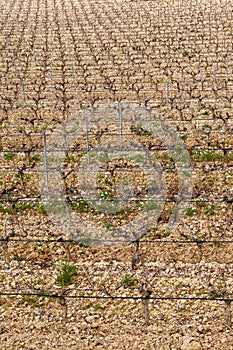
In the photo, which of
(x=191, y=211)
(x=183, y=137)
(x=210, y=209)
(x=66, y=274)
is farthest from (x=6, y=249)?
(x=183, y=137)

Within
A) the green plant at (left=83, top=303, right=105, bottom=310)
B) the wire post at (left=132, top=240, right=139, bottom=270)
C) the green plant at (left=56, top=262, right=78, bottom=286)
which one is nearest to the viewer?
the green plant at (left=83, top=303, right=105, bottom=310)

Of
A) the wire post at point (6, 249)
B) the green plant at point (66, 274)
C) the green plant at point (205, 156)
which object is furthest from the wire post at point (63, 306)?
the green plant at point (205, 156)

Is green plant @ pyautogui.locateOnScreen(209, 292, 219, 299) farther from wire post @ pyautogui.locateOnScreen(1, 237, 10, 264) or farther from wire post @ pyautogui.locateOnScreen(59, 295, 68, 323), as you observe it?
wire post @ pyautogui.locateOnScreen(1, 237, 10, 264)

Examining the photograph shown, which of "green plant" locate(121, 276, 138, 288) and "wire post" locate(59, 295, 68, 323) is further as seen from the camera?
"green plant" locate(121, 276, 138, 288)

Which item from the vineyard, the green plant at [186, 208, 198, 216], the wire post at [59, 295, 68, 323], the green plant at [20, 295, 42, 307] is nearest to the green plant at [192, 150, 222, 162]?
the vineyard

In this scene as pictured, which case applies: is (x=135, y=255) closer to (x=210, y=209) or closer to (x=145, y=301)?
(x=145, y=301)

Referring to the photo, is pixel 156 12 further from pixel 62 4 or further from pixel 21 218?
pixel 21 218
